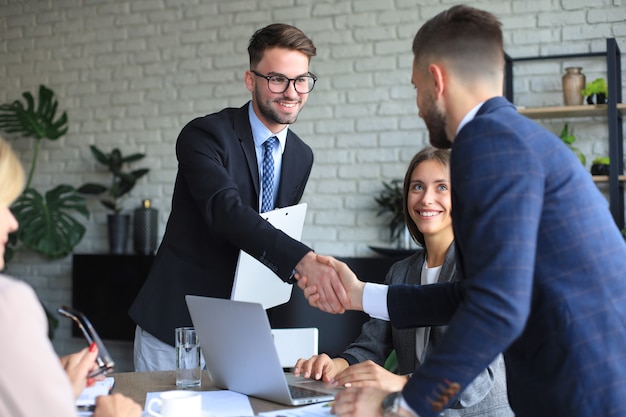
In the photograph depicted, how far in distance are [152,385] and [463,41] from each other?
3.71 feet

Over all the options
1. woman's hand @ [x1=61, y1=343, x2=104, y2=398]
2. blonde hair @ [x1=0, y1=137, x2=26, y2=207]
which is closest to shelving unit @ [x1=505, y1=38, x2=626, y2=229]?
woman's hand @ [x1=61, y1=343, x2=104, y2=398]

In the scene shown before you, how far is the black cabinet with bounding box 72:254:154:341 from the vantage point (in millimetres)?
5113

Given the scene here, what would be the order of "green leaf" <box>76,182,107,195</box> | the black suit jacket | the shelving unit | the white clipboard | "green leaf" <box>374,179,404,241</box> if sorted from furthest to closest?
"green leaf" <box>76,182,107,195</box>, "green leaf" <box>374,179,404,241</box>, the shelving unit, the black suit jacket, the white clipboard

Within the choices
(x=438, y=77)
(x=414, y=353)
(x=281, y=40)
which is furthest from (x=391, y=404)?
(x=281, y=40)

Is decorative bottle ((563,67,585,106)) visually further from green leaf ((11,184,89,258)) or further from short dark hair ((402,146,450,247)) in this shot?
green leaf ((11,184,89,258))

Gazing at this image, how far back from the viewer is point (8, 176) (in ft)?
4.10

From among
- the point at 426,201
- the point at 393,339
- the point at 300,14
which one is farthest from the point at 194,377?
the point at 300,14

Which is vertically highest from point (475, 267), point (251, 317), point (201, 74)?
point (201, 74)

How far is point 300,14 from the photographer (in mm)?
5043

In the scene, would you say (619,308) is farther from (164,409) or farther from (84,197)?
(84,197)

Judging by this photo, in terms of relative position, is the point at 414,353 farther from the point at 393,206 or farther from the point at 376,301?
the point at 393,206

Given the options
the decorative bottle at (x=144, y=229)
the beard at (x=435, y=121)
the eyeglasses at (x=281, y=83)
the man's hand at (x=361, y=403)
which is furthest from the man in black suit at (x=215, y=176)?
the decorative bottle at (x=144, y=229)

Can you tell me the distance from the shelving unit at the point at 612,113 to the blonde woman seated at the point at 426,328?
76.2 inches

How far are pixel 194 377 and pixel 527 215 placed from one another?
1.06 m
